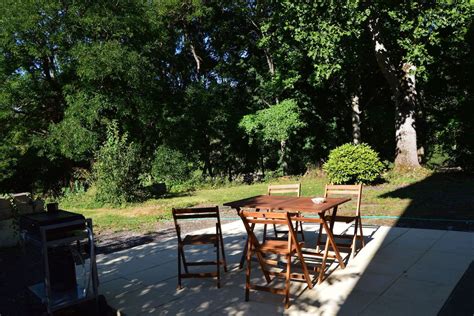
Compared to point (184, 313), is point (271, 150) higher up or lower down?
higher up

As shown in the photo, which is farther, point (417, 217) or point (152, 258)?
point (417, 217)

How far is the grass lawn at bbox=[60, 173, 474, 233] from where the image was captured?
24.6 ft

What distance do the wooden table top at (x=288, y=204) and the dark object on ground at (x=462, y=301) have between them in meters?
1.39

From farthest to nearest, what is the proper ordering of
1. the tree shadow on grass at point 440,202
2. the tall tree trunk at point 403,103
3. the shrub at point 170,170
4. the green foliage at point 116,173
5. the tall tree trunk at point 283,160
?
the tall tree trunk at point 283,160 → the shrub at point 170,170 → the tall tree trunk at point 403,103 → the green foliage at point 116,173 → the tree shadow on grass at point 440,202

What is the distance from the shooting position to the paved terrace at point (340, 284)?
3.48 metres

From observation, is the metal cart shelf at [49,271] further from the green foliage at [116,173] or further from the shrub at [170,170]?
the shrub at [170,170]

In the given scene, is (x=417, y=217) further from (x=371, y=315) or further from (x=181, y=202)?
(x=181, y=202)

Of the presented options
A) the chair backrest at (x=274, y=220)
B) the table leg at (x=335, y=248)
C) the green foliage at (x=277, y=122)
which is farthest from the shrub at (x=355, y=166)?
the chair backrest at (x=274, y=220)

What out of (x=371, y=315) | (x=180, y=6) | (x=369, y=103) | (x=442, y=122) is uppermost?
(x=180, y=6)

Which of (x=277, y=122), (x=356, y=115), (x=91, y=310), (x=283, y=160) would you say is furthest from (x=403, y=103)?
(x=91, y=310)

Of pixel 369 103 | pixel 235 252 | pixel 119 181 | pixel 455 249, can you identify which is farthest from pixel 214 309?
pixel 369 103

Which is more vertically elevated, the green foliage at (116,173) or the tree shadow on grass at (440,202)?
the green foliage at (116,173)

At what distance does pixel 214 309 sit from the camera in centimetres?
365

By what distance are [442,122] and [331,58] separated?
6.00m
